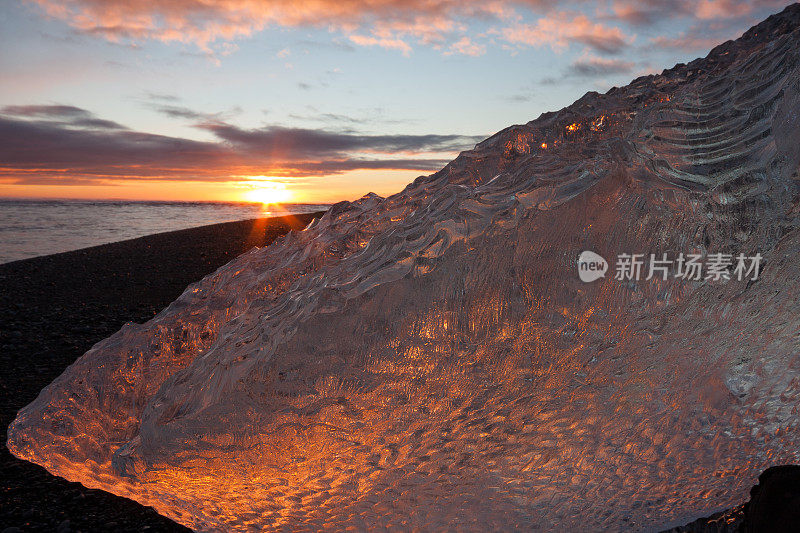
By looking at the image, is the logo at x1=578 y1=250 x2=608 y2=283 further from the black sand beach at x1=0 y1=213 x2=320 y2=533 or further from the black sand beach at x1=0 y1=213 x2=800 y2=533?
the black sand beach at x1=0 y1=213 x2=320 y2=533

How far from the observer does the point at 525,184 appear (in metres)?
1.79

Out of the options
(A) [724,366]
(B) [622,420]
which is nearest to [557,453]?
(B) [622,420]

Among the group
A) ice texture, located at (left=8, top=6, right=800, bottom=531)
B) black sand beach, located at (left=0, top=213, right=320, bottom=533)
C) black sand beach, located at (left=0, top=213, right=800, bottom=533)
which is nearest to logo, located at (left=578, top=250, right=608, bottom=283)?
ice texture, located at (left=8, top=6, right=800, bottom=531)

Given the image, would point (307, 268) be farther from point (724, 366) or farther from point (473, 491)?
point (724, 366)

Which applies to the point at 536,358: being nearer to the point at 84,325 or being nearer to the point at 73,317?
the point at 84,325

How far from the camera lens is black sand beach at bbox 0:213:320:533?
2.68 metres

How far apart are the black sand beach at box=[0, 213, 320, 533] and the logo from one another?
84.7 inches

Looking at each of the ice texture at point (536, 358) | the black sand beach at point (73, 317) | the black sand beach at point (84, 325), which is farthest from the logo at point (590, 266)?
the black sand beach at point (73, 317)

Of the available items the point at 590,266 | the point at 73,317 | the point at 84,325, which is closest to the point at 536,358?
the point at 590,266

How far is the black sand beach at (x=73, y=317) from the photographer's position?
8.80 feet

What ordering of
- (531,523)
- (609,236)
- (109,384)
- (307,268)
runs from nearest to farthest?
(609,236)
(531,523)
(109,384)
(307,268)

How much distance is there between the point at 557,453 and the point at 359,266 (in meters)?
0.95

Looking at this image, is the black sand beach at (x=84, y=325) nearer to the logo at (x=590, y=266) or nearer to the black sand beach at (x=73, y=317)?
the black sand beach at (x=73, y=317)

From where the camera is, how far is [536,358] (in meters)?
1.80
